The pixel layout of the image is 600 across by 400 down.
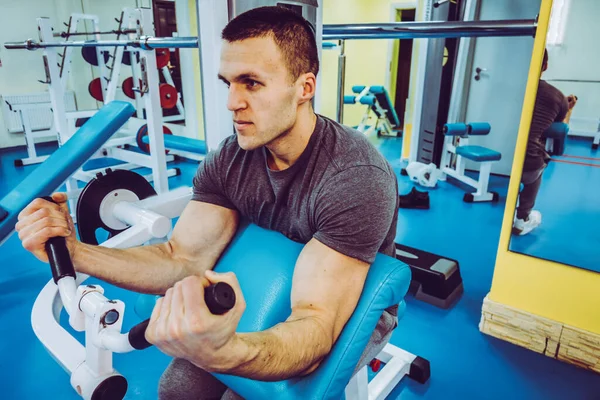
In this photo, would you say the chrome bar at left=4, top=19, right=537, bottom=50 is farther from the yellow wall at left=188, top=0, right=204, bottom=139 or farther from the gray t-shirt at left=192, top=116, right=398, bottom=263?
the yellow wall at left=188, top=0, right=204, bottom=139

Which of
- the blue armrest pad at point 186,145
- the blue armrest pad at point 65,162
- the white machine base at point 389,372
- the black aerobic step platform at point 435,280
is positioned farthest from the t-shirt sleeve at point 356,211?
the blue armrest pad at point 186,145

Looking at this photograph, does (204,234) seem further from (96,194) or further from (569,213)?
(569,213)

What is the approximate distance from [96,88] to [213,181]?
4.15 metres

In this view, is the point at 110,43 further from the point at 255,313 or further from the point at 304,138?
the point at 255,313

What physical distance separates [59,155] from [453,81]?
10.5ft

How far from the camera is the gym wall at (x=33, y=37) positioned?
15.9ft

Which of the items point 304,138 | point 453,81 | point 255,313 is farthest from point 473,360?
point 453,81

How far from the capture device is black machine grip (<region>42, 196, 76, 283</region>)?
853mm

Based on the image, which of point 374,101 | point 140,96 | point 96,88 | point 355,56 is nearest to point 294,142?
point 140,96

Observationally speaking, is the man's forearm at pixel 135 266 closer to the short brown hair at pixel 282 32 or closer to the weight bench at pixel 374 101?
the short brown hair at pixel 282 32

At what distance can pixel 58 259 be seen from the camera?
87cm

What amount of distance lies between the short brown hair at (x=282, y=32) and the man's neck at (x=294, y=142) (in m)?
0.11

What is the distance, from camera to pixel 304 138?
3.18 ft

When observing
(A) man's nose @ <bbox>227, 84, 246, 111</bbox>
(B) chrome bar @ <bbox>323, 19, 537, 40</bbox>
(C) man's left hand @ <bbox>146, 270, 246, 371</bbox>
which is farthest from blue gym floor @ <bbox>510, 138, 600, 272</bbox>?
(C) man's left hand @ <bbox>146, 270, 246, 371</bbox>
